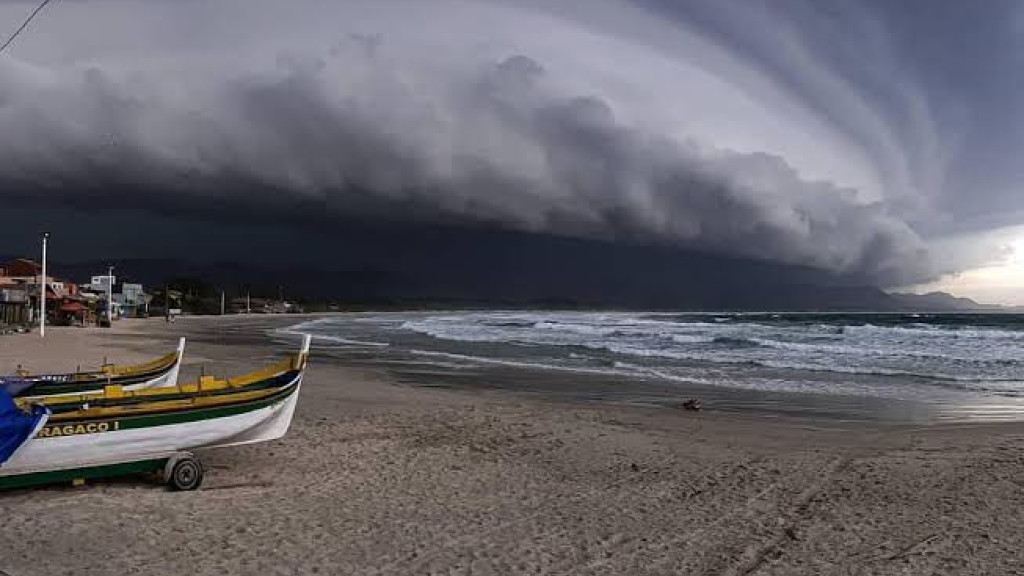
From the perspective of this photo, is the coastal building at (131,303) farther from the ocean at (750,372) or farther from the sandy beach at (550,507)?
the sandy beach at (550,507)

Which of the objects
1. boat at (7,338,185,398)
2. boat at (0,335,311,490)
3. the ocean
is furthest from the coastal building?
boat at (0,335,311,490)

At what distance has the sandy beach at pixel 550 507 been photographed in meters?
5.37

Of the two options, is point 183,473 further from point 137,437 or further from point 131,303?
point 131,303

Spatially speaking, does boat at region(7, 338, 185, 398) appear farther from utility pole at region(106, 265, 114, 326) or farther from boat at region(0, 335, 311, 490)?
utility pole at region(106, 265, 114, 326)

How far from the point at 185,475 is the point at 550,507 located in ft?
11.7

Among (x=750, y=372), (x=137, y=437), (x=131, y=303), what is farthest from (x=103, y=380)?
(x=131, y=303)

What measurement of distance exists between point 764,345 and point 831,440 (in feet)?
80.6

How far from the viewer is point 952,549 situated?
5801mm

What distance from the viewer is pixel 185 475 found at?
7.07 m

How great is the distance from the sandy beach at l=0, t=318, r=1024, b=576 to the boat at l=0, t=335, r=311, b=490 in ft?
0.79

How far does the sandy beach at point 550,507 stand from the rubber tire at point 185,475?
0.11 meters

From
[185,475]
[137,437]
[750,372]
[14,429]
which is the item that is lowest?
[750,372]

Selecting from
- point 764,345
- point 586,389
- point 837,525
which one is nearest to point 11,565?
point 837,525

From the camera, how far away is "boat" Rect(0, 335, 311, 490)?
21.6ft
